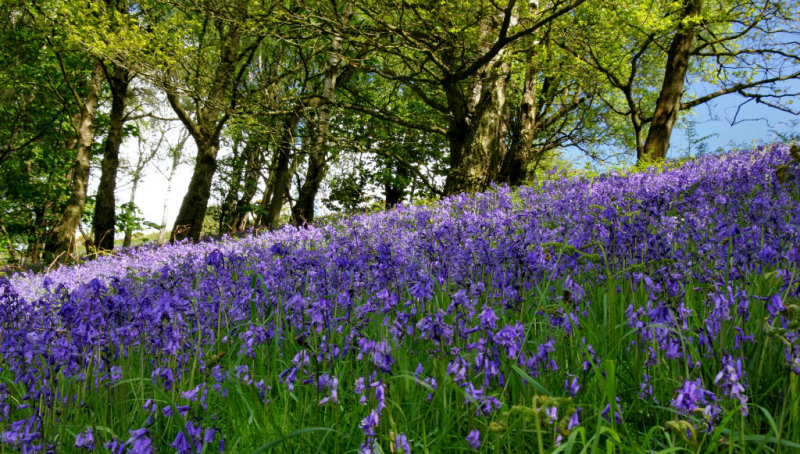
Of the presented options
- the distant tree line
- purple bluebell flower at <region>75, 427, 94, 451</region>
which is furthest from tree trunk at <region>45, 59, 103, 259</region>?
purple bluebell flower at <region>75, 427, 94, 451</region>

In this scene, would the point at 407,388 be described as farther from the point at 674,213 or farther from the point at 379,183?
the point at 379,183

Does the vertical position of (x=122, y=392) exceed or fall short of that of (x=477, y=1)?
it falls short

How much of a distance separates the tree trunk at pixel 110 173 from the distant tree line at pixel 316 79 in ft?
0.14

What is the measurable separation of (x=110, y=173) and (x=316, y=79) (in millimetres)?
9710

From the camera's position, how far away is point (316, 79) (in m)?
21.7

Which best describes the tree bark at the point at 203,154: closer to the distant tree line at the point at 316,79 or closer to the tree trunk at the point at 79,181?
the distant tree line at the point at 316,79

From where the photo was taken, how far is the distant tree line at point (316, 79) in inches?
412

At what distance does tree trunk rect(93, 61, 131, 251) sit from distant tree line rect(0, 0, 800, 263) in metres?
0.04

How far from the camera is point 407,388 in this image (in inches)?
90.7

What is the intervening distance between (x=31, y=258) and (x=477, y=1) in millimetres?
19319

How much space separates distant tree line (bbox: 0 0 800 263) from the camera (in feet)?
34.3

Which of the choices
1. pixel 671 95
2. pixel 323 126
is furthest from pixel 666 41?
pixel 323 126

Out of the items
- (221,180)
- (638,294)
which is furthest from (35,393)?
(221,180)

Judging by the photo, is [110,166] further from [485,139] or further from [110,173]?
[485,139]
